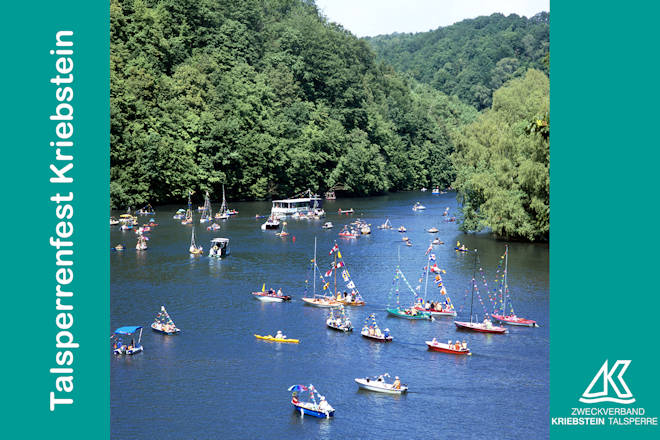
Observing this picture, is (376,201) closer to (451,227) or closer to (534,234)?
(451,227)

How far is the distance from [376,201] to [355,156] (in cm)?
1268

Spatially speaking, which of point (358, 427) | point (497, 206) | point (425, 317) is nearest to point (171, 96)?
point (497, 206)

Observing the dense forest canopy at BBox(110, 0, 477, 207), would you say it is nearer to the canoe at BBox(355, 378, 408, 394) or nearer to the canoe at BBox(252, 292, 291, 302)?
the canoe at BBox(252, 292, 291, 302)

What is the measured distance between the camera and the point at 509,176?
355ft

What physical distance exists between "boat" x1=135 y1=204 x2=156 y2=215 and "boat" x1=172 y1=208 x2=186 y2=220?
144 inches

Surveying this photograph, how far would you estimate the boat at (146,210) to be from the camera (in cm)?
13538

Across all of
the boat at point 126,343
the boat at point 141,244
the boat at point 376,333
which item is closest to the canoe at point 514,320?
the boat at point 376,333

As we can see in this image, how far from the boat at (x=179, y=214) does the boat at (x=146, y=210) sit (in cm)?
367

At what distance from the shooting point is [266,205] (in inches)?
6294

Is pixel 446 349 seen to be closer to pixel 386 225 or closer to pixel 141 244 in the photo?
pixel 141 244

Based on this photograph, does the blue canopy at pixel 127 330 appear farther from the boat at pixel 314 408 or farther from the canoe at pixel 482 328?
the canoe at pixel 482 328

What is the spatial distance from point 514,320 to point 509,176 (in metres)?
40.9

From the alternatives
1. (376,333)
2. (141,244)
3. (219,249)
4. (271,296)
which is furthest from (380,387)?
(141,244)

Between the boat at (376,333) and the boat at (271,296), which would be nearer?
the boat at (376,333)
